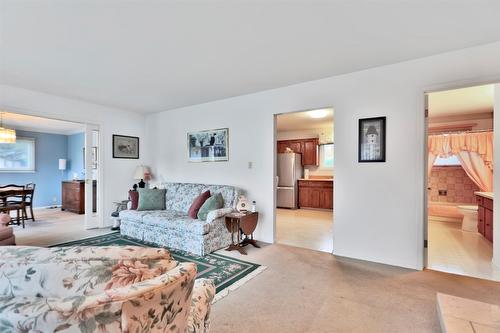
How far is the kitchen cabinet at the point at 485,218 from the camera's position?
146 inches

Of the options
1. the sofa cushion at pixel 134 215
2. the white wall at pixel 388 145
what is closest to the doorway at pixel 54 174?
the sofa cushion at pixel 134 215

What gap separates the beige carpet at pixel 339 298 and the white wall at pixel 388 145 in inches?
16.1

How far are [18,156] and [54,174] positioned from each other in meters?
1.02

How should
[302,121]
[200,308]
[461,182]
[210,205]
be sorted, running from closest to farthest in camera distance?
1. [200,308]
2. [210,205]
3. [461,182]
4. [302,121]

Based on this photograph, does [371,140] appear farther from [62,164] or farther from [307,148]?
[62,164]

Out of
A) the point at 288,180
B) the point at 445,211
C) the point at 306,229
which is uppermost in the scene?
the point at 288,180

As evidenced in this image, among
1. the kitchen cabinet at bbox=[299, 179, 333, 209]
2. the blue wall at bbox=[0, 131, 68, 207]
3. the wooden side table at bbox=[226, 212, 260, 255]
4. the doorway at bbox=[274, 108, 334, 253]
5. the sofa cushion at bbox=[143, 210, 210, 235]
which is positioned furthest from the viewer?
the blue wall at bbox=[0, 131, 68, 207]

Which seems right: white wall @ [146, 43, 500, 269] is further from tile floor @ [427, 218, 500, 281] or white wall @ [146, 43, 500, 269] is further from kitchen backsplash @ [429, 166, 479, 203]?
kitchen backsplash @ [429, 166, 479, 203]

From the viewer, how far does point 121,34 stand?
231 cm

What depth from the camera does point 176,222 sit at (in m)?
3.55

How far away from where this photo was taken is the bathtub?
5.61 meters

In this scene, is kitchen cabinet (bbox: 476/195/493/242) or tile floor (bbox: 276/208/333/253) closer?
kitchen cabinet (bbox: 476/195/493/242)

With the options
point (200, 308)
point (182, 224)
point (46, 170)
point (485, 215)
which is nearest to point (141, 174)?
point (182, 224)

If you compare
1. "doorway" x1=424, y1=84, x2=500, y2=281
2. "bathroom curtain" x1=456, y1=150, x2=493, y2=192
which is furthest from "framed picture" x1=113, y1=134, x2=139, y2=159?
"bathroom curtain" x1=456, y1=150, x2=493, y2=192
